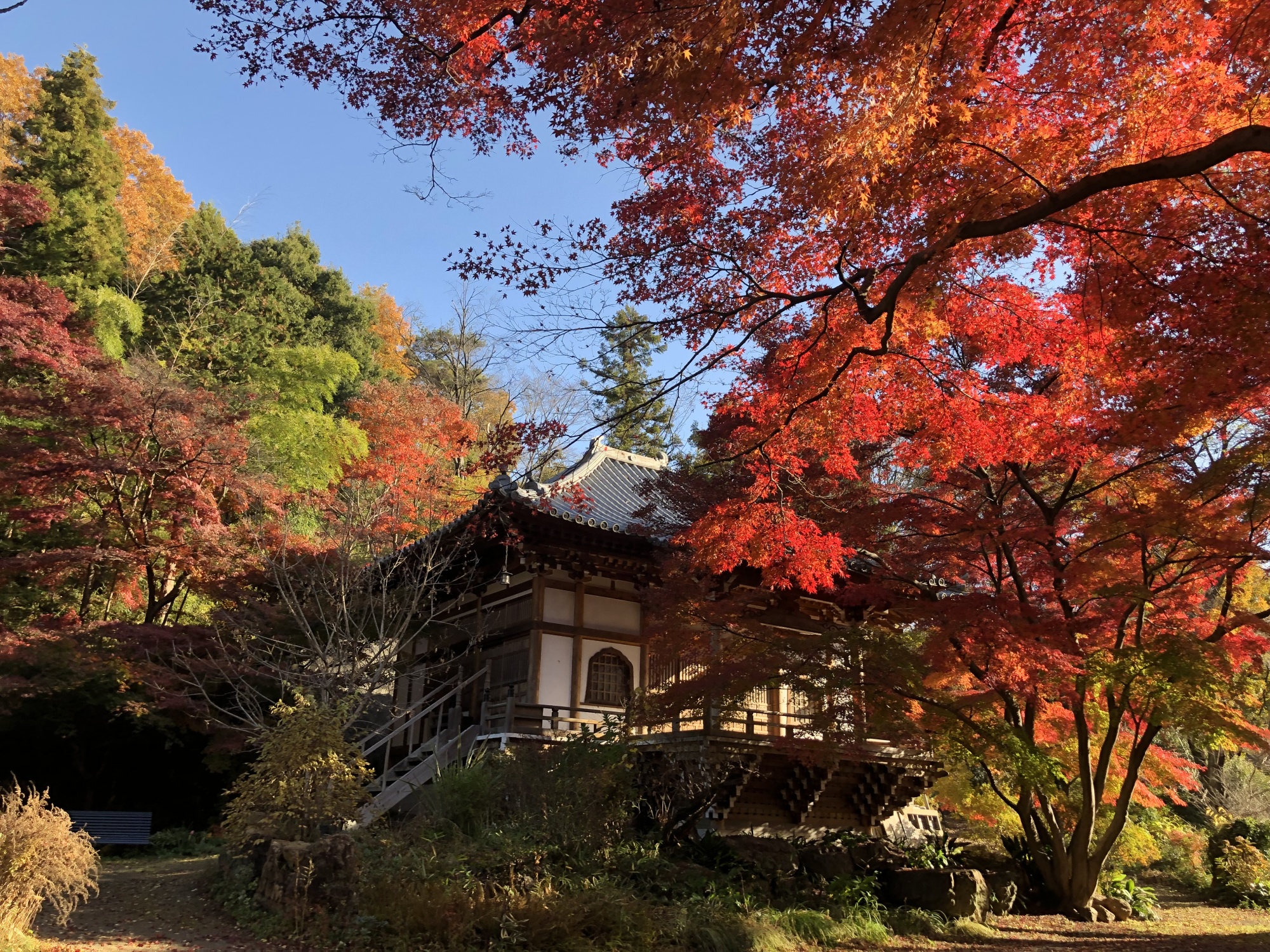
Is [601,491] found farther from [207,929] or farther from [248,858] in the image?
[207,929]

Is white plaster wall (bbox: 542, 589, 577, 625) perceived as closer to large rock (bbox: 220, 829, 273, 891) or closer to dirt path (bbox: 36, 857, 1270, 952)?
dirt path (bbox: 36, 857, 1270, 952)

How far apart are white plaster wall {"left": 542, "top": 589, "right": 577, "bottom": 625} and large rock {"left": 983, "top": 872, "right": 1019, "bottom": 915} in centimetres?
670

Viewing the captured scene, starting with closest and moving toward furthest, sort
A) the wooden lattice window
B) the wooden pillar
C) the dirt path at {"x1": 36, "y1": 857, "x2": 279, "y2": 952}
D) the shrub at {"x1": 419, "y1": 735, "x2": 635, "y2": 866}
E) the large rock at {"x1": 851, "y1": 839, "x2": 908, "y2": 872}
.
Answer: the dirt path at {"x1": 36, "y1": 857, "x2": 279, "y2": 952} → the shrub at {"x1": 419, "y1": 735, "x2": 635, "y2": 866} → the large rock at {"x1": 851, "y1": 839, "x2": 908, "y2": 872} → the wooden pillar → the wooden lattice window

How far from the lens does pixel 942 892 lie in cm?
983

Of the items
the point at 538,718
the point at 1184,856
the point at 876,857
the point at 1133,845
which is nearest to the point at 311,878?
the point at 538,718

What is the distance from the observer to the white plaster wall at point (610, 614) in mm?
12992

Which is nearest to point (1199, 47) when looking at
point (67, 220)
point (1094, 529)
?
point (1094, 529)

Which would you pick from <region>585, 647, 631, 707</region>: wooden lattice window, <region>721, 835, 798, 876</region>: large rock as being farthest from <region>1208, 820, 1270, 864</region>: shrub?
<region>585, 647, 631, 707</region>: wooden lattice window

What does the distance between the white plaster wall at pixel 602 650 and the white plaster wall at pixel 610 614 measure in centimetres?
23

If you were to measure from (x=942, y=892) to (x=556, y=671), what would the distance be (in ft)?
19.4

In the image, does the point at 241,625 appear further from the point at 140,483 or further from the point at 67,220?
the point at 67,220

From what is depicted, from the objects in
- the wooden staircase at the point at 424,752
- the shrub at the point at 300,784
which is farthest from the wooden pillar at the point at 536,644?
the shrub at the point at 300,784

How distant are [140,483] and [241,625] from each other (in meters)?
3.96

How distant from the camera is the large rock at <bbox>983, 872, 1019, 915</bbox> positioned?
404 inches
